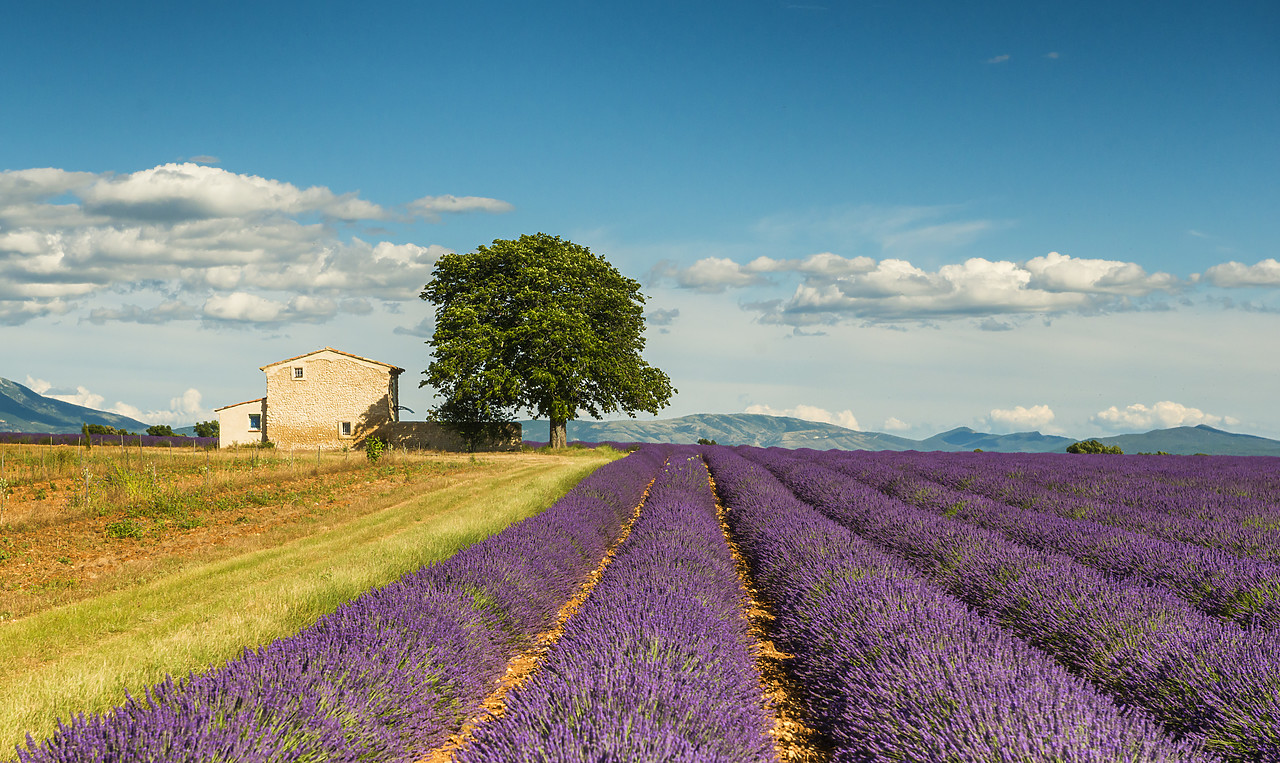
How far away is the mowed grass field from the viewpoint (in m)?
4.04

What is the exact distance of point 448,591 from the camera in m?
4.51

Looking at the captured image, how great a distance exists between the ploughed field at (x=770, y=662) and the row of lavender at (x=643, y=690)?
0.01 meters

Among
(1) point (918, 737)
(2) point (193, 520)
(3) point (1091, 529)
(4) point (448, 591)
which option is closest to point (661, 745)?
(1) point (918, 737)

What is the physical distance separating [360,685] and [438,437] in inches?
1150

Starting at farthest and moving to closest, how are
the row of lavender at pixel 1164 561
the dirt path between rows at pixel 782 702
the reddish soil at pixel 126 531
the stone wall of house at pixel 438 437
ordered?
1. the stone wall of house at pixel 438 437
2. the reddish soil at pixel 126 531
3. the row of lavender at pixel 1164 561
4. the dirt path between rows at pixel 782 702

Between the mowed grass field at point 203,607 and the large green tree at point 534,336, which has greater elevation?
the large green tree at point 534,336

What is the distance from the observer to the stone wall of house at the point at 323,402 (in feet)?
103

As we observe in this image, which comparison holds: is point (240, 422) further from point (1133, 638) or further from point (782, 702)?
point (1133, 638)

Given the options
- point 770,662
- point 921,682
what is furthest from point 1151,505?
point 921,682

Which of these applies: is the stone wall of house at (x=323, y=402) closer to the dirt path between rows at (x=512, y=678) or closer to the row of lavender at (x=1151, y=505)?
the row of lavender at (x=1151, y=505)

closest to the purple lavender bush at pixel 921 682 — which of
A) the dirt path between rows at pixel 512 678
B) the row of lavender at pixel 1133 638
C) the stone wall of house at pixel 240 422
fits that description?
the row of lavender at pixel 1133 638

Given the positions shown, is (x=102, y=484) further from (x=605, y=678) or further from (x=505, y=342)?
(x=505, y=342)

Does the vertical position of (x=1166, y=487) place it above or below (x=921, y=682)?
below

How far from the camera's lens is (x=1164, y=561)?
18.2 feet
